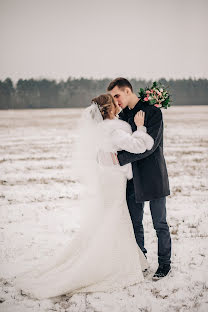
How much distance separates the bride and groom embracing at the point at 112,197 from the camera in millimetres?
3443

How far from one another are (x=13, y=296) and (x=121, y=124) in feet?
8.03

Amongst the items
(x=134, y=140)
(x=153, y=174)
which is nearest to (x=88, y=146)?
(x=134, y=140)

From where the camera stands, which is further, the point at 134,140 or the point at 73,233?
the point at 73,233

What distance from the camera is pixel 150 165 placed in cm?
359

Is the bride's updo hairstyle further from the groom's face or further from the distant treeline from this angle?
the distant treeline

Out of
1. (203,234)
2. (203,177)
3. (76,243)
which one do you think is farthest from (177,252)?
(203,177)

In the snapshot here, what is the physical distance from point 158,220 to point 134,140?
1.12 metres

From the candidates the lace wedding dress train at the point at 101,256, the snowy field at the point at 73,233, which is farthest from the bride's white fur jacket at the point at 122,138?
the snowy field at the point at 73,233

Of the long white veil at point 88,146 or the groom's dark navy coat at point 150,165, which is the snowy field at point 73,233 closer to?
the groom's dark navy coat at point 150,165

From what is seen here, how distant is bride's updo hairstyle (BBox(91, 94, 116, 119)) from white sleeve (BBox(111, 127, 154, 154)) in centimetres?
27

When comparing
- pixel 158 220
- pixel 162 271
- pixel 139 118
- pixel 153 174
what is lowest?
pixel 162 271

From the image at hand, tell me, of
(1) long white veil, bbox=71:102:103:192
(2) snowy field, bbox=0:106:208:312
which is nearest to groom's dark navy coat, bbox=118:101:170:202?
(1) long white veil, bbox=71:102:103:192

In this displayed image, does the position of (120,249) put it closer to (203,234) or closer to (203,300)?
(203,300)

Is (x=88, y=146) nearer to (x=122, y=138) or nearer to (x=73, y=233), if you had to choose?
(x=122, y=138)
